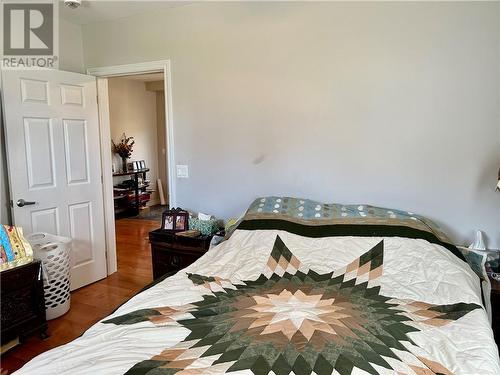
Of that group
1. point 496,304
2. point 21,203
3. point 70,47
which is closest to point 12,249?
point 21,203

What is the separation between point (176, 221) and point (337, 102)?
1.58 metres

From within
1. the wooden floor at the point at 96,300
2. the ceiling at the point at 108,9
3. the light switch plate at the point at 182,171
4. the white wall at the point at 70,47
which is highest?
the ceiling at the point at 108,9

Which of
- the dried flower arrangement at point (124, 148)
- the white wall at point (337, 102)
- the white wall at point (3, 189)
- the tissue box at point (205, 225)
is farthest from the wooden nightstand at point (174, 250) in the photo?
the dried flower arrangement at point (124, 148)

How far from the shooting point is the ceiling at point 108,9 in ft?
9.06

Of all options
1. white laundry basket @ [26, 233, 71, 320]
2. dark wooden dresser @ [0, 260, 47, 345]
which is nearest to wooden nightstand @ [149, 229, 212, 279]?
white laundry basket @ [26, 233, 71, 320]

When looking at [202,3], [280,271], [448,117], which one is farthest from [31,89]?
[448,117]

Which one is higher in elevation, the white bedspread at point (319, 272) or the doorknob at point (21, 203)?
the doorknob at point (21, 203)

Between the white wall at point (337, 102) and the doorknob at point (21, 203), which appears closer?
the white wall at point (337, 102)

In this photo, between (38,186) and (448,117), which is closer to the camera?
(448,117)

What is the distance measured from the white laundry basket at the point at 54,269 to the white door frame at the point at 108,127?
74 cm

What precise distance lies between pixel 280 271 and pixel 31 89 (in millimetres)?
2445

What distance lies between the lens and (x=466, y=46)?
210 centimetres

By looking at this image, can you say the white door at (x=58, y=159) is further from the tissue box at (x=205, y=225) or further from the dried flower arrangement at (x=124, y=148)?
the dried flower arrangement at (x=124, y=148)

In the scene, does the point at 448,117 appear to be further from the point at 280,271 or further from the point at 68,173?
the point at 68,173
